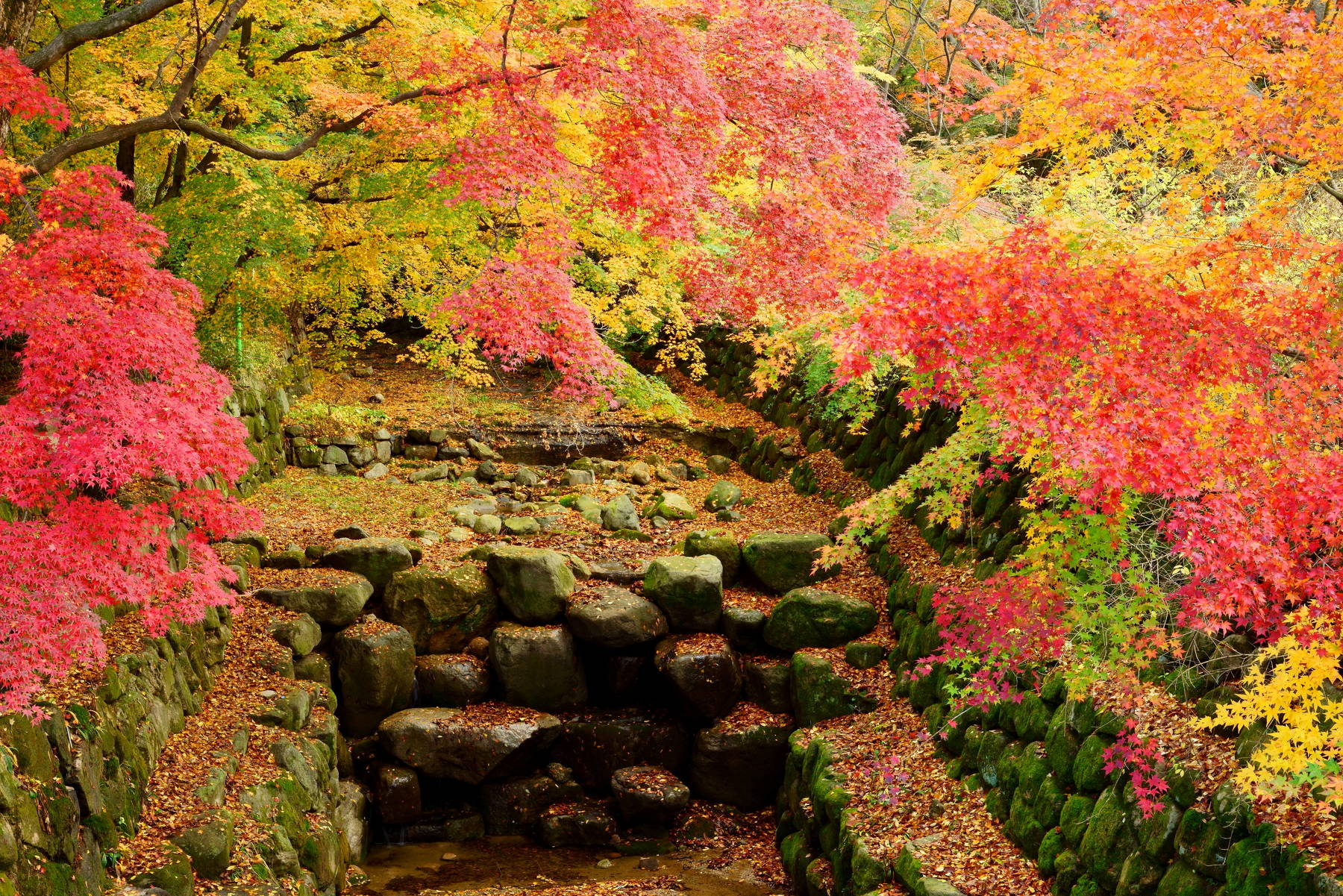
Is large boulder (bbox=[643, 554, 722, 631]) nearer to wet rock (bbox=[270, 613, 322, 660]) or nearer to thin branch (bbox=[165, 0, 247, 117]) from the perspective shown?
wet rock (bbox=[270, 613, 322, 660])

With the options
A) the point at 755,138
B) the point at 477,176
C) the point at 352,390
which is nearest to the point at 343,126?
the point at 477,176

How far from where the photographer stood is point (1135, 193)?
1273 centimetres

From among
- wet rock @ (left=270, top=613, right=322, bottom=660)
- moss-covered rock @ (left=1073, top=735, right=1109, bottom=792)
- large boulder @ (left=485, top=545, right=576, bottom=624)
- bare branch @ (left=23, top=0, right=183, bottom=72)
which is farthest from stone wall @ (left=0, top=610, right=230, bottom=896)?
moss-covered rock @ (left=1073, top=735, right=1109, bottom=792)

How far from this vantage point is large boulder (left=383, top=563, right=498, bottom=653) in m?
11.3

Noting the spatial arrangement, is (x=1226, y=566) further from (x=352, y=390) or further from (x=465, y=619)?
(x=352, y=390)

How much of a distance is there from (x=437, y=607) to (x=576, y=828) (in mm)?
2891

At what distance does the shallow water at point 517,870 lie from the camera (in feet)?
30.1

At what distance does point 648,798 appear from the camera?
10328mm

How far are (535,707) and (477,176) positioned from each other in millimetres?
5730

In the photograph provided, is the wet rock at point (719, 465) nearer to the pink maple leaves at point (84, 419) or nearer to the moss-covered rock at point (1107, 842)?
the pink maple leaves at point (84, 419)

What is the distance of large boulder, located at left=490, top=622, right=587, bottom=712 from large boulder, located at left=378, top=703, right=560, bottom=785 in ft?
1.95

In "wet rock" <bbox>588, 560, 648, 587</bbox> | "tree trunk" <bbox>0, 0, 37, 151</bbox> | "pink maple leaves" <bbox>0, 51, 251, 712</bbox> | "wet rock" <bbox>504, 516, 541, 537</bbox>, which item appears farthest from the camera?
"wet rock" <bbox>504, 516, 541, 537</bbox>

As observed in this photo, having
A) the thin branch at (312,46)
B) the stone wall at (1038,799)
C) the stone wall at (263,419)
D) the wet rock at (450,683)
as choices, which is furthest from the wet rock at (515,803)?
the thin branch at (312,46)

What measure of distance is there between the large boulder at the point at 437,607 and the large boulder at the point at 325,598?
0.49 meters
